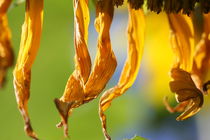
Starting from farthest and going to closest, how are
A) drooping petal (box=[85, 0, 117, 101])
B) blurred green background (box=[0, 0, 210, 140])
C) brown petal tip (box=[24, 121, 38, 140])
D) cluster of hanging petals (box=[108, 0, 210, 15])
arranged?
blurred green background (box=[0, 0, 210, 140]) < cluster of hanging petals (box=[108, 0, 210, 15]) < drooping petal (box=[85, 0, 117, 101]) < brown petal tip (box=[24, 121, 38, 140])

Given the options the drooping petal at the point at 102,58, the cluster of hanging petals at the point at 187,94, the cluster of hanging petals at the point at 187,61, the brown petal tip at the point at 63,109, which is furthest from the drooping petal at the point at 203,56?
the brown petal tip at the point at 63,109

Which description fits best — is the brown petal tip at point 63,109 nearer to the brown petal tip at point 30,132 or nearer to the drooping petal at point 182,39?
the brown petal tip at point 30,132

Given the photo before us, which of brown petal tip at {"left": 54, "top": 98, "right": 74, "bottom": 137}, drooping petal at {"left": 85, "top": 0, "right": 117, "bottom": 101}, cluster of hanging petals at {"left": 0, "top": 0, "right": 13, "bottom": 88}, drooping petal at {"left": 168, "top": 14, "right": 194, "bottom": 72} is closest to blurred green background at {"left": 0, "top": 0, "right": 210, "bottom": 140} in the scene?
drooping petal at {"left": 168, "top": 14, "right": 194, "bottom": 72}

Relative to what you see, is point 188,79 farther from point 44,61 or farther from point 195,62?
point 44,61

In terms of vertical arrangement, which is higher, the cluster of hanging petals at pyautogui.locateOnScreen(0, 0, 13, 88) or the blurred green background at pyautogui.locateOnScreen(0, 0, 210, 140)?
the cluster of hanging petals at pyautogui.locateOnScreen(0, 0, 13, 88)

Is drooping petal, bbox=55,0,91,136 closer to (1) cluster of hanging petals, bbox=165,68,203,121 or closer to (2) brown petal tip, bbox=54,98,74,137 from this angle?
(2) brown petal tip, bbox=54,98,74,137
